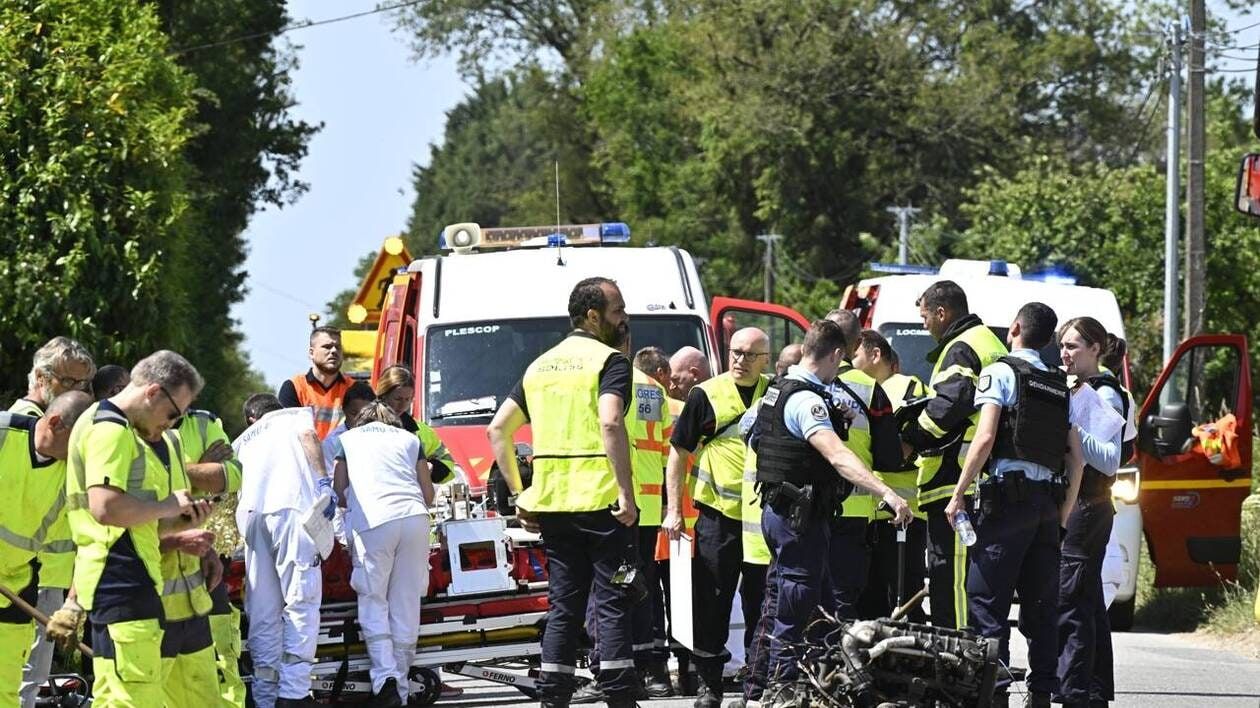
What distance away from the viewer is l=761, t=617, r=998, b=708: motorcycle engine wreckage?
8406 mm

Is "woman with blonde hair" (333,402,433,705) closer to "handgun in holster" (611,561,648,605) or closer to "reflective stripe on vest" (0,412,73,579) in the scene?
"handgun in holster" (611,561,648,605)

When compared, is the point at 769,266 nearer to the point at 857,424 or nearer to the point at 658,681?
the point at 658,681

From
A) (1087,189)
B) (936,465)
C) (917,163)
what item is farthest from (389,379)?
(917,163)

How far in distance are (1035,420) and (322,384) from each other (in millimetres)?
4677

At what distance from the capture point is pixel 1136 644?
1472 cm

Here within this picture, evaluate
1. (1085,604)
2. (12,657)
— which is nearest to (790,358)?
(1085,604)

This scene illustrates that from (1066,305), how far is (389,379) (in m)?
6.11

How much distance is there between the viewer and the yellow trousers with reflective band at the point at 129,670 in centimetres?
761

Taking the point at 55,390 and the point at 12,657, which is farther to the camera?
the point at 55,390

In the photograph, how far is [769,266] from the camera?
49156mm

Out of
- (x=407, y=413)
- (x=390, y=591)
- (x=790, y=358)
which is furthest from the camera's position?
(x=790, y=358)

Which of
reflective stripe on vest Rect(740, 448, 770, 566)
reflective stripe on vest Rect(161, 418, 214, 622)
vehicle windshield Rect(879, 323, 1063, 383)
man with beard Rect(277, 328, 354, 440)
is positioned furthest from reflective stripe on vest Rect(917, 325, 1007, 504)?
vehicle windshield Rect(879, 323, 1063, 383)

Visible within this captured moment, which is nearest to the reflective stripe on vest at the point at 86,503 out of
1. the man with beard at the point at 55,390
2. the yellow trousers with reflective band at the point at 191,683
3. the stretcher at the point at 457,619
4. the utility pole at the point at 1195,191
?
the yellow trousers with reflective band at the point at 191,683

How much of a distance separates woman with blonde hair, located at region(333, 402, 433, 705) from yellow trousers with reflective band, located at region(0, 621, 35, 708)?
234 cm
